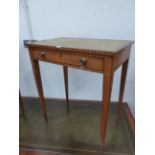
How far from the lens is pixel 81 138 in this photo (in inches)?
53.1

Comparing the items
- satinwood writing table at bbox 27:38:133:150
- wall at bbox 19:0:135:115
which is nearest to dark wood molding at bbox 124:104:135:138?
wall at bbox 19:0:135:115

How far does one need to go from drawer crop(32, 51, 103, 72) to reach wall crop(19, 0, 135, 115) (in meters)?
0.47

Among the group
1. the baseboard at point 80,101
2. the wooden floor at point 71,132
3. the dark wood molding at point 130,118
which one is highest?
the baseboard at point 80,101

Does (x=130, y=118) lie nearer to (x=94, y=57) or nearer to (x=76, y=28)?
(x=94, y=57)

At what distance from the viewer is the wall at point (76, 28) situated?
154 cm

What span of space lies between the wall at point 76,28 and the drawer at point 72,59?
466mm

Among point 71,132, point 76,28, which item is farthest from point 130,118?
point 76,28

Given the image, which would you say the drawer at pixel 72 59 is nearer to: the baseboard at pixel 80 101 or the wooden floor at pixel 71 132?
the wooden floor at pixel 71 132

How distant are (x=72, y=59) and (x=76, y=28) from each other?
61 centimetres

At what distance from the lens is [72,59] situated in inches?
45.1

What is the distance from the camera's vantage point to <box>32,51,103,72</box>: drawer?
1035mm

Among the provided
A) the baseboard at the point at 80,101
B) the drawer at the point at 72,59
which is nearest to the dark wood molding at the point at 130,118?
the baseboard at the point at 80,101
